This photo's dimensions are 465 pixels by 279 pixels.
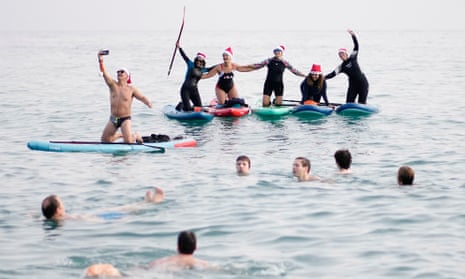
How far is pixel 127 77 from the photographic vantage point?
72.4ft

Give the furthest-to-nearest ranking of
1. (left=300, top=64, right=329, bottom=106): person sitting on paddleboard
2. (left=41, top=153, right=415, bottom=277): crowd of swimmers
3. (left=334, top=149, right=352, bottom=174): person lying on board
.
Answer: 1. (left=300, top=64, right=329, bottom=106): person sitting on paddleboard
2. (left=334, top=149, right=352, bottom=174): person lying on board
3. (left=41, top=153, right=415, bottom=277): crowd of swimmers

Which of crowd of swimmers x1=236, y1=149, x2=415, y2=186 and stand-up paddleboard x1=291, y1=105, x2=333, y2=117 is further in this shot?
stand-up paddleboard x1=291, y1=105, x2=333, y2=117

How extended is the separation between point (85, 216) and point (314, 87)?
1428 centimetres

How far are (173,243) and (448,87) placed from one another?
34.1 meters

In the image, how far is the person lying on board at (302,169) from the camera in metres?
18.0

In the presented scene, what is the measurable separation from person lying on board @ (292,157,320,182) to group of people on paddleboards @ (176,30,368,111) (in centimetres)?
992

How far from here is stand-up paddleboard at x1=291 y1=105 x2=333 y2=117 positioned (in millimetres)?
28156

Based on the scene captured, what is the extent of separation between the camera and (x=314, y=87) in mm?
28625

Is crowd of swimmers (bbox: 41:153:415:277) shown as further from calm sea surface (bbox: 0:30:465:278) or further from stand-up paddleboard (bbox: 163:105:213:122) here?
stand-up paddleboard (bbox: 163:105:213:122)

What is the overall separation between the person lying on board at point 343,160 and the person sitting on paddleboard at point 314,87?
9241 mm

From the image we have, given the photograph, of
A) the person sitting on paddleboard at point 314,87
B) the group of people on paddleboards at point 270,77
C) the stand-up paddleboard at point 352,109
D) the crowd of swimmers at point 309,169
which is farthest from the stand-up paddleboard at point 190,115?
the crowd of swimmers at point 309,169

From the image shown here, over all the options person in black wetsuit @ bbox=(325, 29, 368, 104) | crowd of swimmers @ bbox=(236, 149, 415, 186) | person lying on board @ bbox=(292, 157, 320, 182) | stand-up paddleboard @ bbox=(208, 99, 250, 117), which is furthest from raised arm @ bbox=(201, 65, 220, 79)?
person lying on board @ bbox=(292, 157, 320, 182)

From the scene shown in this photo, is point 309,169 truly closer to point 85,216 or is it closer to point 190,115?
point 85,216

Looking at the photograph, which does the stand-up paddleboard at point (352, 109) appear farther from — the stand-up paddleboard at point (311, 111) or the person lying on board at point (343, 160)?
the person lying on board at point (343, 160)
